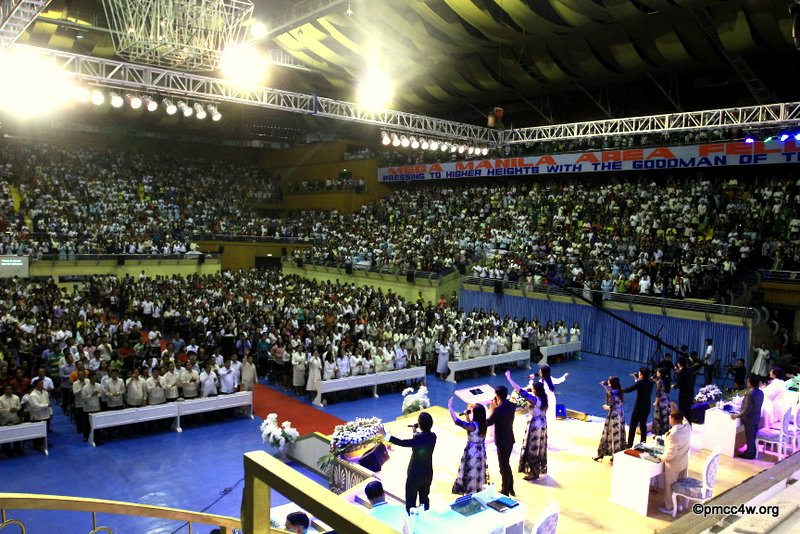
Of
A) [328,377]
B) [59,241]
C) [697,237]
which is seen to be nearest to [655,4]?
[697,237]

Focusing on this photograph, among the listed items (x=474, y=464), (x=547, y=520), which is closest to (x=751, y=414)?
(x=474, y=464)

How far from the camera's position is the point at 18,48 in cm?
1160

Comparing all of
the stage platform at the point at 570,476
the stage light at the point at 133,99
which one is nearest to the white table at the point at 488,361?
the stage platform at the point at 570,476

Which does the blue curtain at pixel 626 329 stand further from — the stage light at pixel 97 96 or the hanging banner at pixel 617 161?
the stage light at pixel 97 96

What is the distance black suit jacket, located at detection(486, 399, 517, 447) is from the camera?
23.8ft

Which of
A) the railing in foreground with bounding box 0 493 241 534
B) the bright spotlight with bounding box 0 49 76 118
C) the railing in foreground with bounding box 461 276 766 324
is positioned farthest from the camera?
the railing in foreground with bounding box 461 276 766 324

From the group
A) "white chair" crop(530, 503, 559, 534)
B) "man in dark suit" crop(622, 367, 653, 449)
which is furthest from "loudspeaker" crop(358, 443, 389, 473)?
"man in dark suit" crop(622, 367, 653, 449)

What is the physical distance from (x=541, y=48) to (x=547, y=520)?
20.6 meters

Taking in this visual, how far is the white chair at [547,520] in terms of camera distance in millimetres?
5129

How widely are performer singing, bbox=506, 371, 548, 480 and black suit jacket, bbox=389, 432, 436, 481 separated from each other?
1.92 metres

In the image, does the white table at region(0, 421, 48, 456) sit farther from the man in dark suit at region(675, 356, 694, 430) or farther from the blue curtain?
the blue curtain

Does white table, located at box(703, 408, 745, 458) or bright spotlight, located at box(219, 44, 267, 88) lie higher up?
bright spotlight, located at box(219, 44, 267, 88)

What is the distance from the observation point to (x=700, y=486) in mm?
7000

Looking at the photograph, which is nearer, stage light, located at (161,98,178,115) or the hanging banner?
stage light, located at (161,98,178,115)
